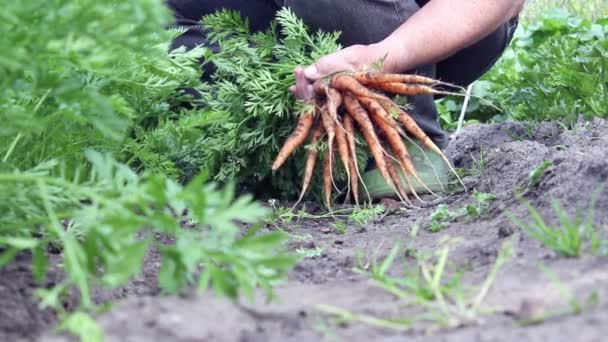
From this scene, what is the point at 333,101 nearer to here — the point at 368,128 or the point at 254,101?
the point at 368,128

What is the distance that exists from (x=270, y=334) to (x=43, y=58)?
745 millimetres

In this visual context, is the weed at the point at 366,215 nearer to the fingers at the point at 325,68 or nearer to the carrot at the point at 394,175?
the carrot at the point at 394,175

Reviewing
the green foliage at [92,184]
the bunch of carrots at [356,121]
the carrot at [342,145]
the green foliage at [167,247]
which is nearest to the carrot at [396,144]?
the bunch of carrots at [356,121]

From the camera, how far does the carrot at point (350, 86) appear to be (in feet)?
9.52

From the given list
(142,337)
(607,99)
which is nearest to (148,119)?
(142,337)

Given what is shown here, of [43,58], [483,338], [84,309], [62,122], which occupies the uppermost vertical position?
[43,58]

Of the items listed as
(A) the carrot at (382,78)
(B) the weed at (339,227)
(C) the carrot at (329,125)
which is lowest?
(B) the weed at (339,227)

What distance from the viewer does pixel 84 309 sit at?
142 cm

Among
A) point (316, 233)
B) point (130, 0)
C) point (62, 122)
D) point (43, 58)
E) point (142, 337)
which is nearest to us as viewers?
point (142, 337)

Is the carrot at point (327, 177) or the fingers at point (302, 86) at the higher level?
the fingers at point (302, 86)

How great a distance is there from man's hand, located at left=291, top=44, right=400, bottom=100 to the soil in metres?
0.54

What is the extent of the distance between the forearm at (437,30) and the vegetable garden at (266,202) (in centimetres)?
11

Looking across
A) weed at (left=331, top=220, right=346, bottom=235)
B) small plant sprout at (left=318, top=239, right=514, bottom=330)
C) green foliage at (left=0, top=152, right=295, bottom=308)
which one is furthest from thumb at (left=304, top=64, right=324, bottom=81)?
green foliage at (left=0, top=152, right=295, bottom=308)

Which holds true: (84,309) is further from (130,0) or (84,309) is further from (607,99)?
(607,99)
